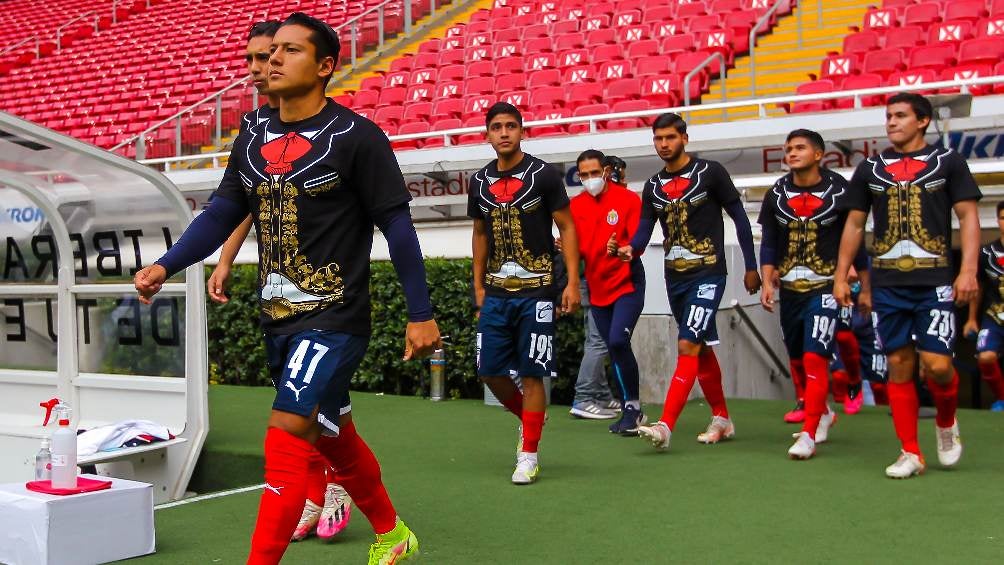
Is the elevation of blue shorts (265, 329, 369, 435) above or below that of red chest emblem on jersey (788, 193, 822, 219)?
below

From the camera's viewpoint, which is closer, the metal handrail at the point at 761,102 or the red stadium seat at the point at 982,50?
the metal handrail at the point at 761,102

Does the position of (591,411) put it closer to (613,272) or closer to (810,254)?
(613,272)

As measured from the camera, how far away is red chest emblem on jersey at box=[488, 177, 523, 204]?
6.34 metres

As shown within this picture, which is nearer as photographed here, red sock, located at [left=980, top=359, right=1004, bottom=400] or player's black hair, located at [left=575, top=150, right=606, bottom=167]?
player's black hair, located at [left=575, top=150, right=606, bottom=167]

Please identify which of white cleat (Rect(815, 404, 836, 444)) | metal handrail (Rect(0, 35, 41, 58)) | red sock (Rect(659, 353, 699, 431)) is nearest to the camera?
red sock (Rect(659, 353, 699, 431))

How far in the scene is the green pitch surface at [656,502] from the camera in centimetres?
456

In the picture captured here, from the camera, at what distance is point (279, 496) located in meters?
3.64

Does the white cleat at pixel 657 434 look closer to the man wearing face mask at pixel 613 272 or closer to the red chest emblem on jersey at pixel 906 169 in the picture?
the man wearing face mask at pixel 613 272

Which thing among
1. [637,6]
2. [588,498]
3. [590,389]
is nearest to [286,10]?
[637,6]

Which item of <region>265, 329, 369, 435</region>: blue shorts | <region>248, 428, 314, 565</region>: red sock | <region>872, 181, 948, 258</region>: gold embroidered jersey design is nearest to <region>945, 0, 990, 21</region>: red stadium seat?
<region>872, 181, 948, 258</region>: gold embroidered jersey design

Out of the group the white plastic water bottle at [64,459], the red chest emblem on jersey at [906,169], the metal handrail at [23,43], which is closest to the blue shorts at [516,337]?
the red chest emblem on jersey at [906,169]

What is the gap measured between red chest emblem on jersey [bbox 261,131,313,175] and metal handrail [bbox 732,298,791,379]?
20.5ft

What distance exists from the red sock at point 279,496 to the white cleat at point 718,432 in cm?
398

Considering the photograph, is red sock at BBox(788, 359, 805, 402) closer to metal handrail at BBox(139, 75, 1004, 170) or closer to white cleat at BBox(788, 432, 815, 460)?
white cleat at BBox(788, 432, 815, 460)
